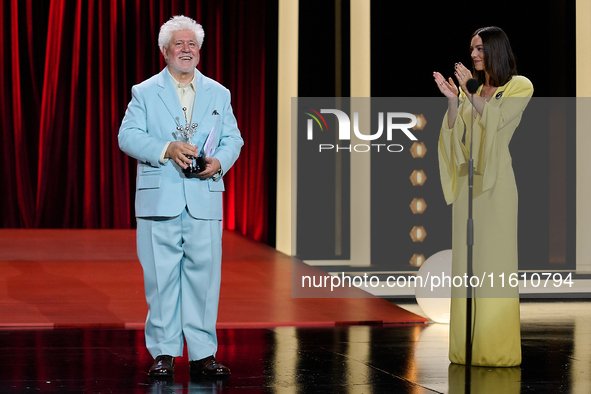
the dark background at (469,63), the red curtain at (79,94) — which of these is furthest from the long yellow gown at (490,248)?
the red curtain at (79,94)

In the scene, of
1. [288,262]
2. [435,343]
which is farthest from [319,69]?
[435,343]

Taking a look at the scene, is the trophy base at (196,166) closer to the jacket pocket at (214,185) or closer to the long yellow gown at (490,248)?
the jacket pocket at (214,185)

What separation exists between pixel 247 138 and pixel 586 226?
2.99 m

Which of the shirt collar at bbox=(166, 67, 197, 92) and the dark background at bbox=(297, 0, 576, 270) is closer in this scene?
the shirt collar at bbox=(166, 67, 197, 92)

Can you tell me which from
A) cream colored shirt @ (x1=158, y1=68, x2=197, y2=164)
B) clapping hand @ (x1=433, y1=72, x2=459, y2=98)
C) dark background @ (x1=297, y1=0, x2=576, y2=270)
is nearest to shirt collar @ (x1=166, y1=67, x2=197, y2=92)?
cream colored shirt @ (x1=158, y1=68, x2=197, y2=164)

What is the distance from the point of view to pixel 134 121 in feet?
10.2

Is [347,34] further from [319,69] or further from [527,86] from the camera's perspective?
[527,86]

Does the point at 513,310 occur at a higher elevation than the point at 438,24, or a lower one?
lower

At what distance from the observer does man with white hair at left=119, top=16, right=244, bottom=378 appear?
3059 mm

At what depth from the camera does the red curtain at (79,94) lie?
6992mm

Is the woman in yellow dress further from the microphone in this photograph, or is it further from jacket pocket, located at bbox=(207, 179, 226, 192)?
jacket pocket, located at bbox=(207, 179, 226, 192)

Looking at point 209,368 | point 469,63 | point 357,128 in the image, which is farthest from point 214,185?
point 469,63

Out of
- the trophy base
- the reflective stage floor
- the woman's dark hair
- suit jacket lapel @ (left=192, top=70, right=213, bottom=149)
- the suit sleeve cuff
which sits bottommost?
the reflective stage floor

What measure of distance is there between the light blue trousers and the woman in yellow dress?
0.98 meters
